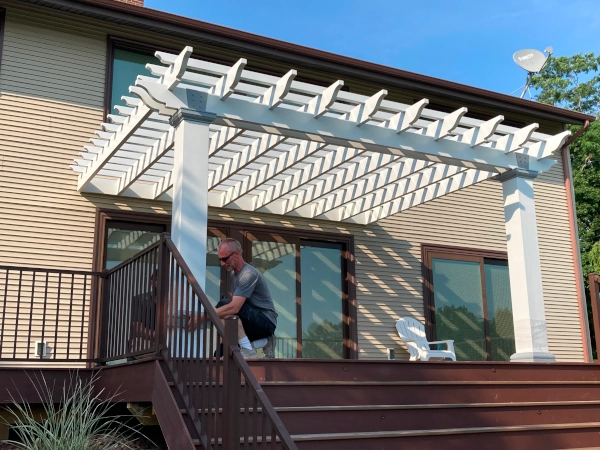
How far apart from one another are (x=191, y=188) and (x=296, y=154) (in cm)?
188

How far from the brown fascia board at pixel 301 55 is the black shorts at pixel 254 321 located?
4.69 metres

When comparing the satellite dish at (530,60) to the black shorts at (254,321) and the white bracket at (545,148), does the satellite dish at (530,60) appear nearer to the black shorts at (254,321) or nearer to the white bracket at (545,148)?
the white bracket at (545,148)

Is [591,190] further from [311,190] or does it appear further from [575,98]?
[311,190]

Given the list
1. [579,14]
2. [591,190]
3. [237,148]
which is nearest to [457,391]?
[237,148]

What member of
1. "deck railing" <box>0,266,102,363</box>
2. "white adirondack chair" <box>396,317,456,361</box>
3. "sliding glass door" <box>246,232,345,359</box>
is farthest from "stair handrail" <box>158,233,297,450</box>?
"white adirondack chair" <box>396,317,456,361</box>

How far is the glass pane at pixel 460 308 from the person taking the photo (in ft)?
34.3

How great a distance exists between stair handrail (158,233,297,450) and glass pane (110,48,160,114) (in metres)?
4.42

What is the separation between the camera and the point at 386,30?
57.4 metres

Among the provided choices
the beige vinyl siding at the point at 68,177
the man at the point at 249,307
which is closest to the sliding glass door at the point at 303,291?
the beige vinyl siding at the point at 68,177

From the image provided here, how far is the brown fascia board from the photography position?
842cm

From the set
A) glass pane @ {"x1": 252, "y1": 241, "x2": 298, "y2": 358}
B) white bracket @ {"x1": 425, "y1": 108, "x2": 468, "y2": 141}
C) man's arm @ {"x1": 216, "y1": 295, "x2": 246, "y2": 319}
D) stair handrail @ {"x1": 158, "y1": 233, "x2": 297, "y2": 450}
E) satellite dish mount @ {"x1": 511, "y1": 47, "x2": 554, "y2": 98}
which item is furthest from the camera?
satellite dish mount @ {"x1": 511, "y1": 47, "x2": 554, "y2": 98}

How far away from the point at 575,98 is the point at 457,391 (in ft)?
94.9

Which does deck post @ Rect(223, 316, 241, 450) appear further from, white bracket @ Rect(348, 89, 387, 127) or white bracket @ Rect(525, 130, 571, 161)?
white bracket @ Rect(525, 130, 571, 161)

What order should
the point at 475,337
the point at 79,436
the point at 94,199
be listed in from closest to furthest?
the point at 79,436 → the point at 94,199 → the point at 475,337
